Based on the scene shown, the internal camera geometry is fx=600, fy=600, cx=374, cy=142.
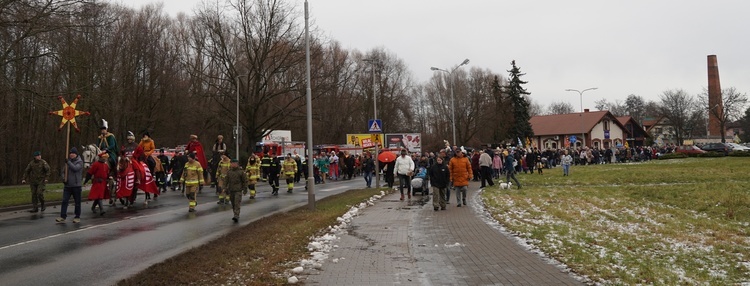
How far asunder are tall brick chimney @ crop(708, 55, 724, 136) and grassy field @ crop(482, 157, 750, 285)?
71963 mm

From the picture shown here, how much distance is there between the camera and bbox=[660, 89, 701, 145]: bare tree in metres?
94.2

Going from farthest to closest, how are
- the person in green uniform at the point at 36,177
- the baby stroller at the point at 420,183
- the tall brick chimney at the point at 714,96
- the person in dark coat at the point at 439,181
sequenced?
1. the tall brick chimney at the point at 714,96
2. the baby stroller at the point at 420,183
3. the person in dark coat at the point at 439,181
4. the person in green uniform at the point at 36,177

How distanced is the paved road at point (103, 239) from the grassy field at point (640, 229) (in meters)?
6.09

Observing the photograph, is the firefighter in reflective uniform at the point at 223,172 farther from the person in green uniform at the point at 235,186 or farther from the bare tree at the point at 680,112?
the bare tree at the point at 680,112

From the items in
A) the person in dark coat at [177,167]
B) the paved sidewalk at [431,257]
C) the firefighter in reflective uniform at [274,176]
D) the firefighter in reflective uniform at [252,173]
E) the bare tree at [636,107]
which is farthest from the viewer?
the bare tree at [636,107]

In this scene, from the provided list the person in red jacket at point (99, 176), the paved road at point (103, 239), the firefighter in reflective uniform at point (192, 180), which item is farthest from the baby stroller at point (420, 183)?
the person in red jacket at point (99, 176)

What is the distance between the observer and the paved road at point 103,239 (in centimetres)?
795

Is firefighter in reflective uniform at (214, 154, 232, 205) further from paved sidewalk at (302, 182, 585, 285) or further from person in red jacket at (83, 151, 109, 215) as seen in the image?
paved sidewalk at (302, 182, 585, 285)

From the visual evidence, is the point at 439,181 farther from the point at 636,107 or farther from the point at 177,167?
the point at 636,107

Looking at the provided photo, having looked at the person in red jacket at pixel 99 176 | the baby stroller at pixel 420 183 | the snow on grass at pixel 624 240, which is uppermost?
the person in red jacket at pixel 99 176

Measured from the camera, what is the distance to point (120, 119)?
146 feet

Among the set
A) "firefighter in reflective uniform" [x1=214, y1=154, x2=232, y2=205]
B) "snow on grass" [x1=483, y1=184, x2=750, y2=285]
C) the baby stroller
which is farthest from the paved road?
"snow on grass" [x1=483, y1=184, x2=750, y2=285]

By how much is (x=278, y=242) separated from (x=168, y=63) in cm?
4302

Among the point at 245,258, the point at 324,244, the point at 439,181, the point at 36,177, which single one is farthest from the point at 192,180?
the point at 245,258
